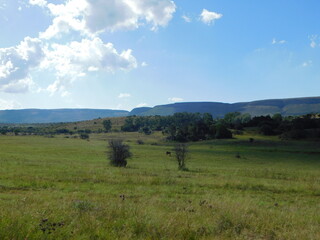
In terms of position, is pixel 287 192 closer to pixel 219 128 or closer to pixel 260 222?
pixel 260 222

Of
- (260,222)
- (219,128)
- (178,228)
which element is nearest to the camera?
(178,228)

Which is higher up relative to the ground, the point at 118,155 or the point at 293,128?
the point at 118,155

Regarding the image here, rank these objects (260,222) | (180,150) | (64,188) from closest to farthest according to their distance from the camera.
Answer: (260,222), (64,188), (180,150)

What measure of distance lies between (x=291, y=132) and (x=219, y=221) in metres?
119

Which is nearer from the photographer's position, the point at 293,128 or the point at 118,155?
the point at 118,155

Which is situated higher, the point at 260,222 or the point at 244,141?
the point at 260,222

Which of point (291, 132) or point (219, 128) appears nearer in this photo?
point (291, 132)

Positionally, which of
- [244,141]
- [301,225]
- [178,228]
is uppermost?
[178,228]

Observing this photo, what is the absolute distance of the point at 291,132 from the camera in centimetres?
11412

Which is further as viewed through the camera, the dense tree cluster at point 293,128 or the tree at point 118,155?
the dense tree cluster at point 293,128

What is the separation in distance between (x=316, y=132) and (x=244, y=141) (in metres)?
30.6

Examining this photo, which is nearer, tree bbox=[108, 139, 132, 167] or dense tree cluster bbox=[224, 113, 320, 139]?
tree bbox=[108, 139, 132, 167]

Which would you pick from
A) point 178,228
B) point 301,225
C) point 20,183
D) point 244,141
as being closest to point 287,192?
point 301,225

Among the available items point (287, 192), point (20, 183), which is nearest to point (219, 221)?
point (20, 183)
